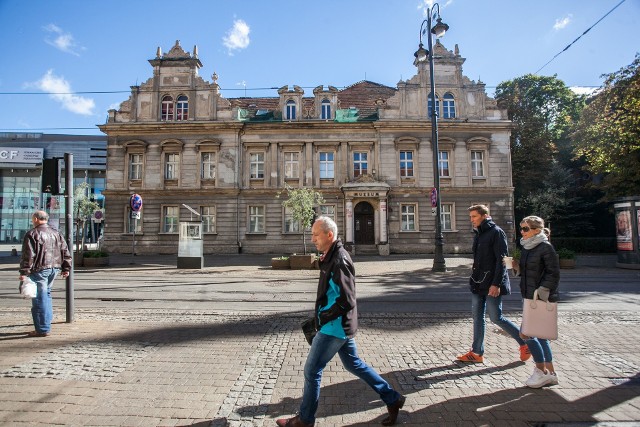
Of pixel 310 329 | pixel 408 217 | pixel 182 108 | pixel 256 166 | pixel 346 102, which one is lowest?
pixel 310 329

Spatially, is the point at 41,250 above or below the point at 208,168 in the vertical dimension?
below

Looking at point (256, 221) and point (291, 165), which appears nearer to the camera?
point (256, 221)

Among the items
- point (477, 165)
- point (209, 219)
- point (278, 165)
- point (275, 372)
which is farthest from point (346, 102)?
point (275, 372)

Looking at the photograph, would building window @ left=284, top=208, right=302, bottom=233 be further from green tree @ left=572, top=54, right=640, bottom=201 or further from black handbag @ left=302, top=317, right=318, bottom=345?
black handbag @ left=302, top=317, right=318, bottom=345

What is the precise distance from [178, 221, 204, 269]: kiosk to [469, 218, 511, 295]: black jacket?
14.5 m

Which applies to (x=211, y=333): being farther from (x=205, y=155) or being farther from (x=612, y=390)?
(x=205, y=155)

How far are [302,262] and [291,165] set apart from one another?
1171 centimetres

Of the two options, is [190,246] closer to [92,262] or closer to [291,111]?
[92,262]

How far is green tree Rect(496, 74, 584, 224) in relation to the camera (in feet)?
109

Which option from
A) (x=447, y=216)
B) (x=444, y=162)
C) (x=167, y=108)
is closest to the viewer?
(x=447, y=216)

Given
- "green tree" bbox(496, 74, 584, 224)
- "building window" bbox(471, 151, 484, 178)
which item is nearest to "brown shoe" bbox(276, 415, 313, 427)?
"building window" bbox(471, 151, 484, 178)

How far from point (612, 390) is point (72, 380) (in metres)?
5.70

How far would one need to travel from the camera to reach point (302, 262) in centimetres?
1641

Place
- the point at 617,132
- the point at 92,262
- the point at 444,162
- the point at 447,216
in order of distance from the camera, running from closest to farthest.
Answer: the point at 92,262
the point at 617,132
the point at 447,216
the point at 444,162
